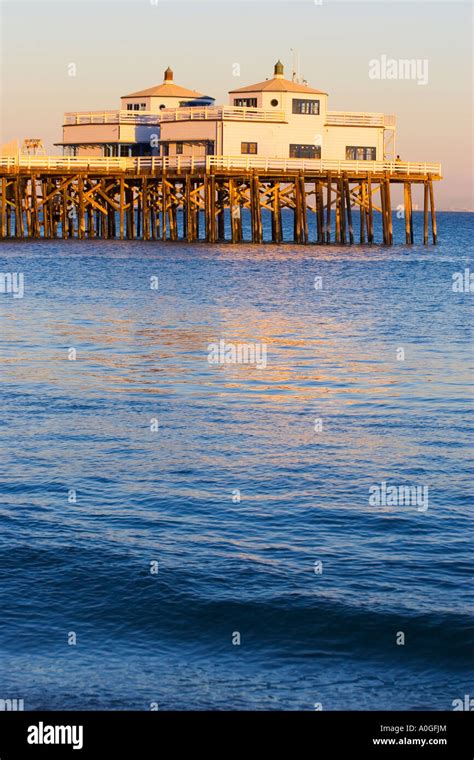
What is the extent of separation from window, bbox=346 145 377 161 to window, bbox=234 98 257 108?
5.55 m

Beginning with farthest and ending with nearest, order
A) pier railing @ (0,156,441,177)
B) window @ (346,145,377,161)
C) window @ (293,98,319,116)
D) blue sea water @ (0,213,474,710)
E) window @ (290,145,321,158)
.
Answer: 1. window @ (346,145,377,161)
2. window @ (293,98,319,116)
3. window @ (290,145,321,158)
4. pier railing @ (0,156,441,177)
5. blue sea water @ (0,213,474,710)

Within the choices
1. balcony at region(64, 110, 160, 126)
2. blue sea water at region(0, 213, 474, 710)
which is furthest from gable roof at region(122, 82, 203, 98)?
blue sea water at region(0, 213, 474, 710)

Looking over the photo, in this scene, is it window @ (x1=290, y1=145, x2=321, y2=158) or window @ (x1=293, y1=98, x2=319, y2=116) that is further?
window @ (x1=293, y1=98, x2=319, y2=116)

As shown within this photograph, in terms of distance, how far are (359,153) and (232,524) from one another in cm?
5634

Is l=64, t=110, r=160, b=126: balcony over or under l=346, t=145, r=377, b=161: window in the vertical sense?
over

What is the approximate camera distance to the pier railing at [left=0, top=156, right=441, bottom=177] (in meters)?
64.4

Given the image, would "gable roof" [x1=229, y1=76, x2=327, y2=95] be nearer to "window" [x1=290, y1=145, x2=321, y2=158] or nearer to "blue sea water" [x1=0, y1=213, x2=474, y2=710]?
"window" [x1=290, y1=145, x2=321, y2=158]

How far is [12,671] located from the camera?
449 inches

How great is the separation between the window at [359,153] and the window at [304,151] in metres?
1.89

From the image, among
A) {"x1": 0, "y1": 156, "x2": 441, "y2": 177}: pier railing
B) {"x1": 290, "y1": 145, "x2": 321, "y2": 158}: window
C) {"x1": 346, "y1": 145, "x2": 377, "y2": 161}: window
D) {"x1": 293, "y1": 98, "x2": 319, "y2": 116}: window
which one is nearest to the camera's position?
{"x1": 0, "y1": 156, "x2": 441, "y2": 177}: pier railing

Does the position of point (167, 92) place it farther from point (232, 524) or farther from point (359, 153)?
point (232, 524)

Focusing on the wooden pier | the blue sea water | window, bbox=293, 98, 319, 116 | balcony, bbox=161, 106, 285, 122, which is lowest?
the blue sea water
